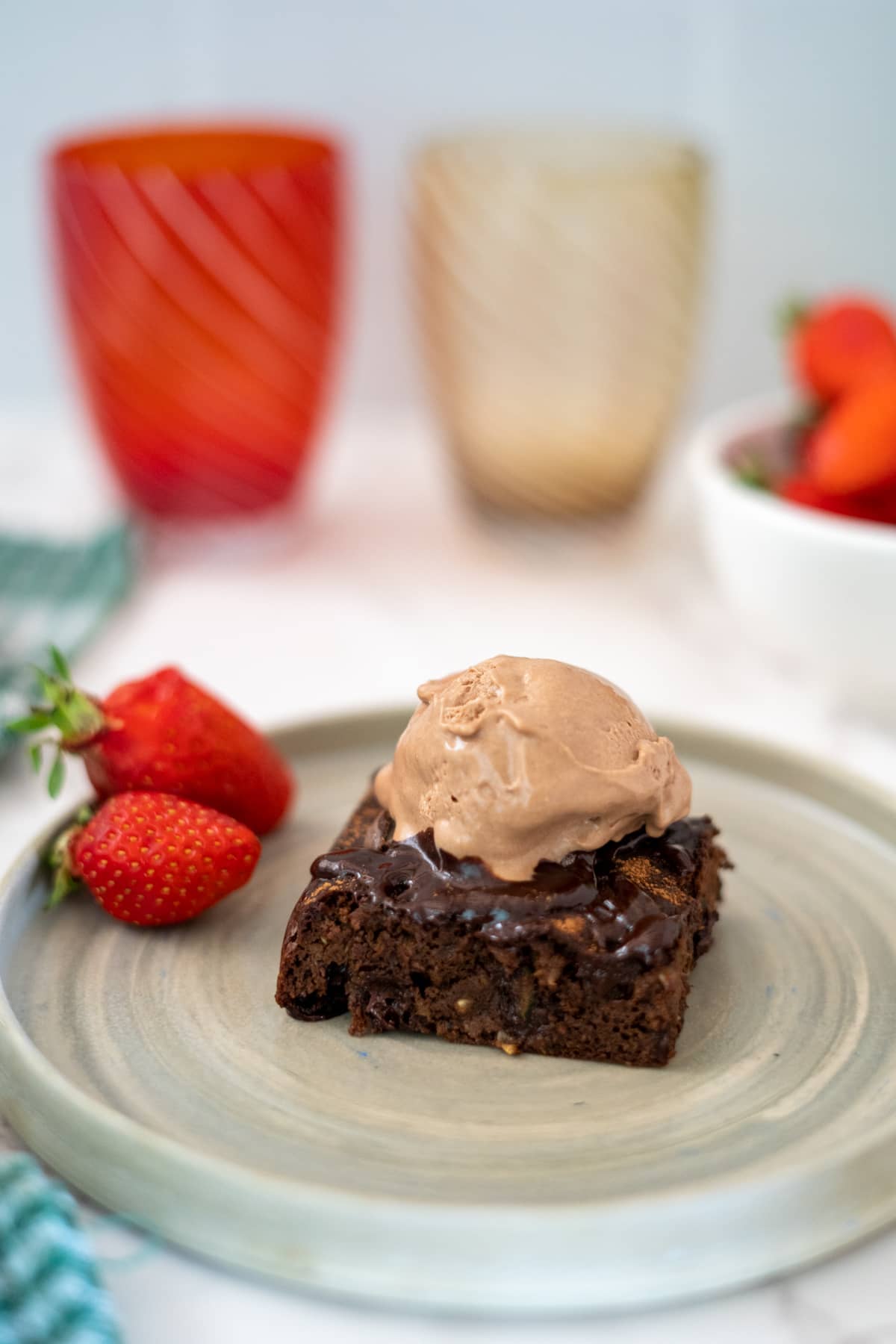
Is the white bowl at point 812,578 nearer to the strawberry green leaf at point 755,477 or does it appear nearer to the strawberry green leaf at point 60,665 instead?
the strawberry green leaf at point 755,477

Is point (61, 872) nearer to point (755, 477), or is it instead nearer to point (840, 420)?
point (755, 477)

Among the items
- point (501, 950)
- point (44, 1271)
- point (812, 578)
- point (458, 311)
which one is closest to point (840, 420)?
point (812, 578)

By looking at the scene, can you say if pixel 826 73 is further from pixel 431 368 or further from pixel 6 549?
pixel 6 549

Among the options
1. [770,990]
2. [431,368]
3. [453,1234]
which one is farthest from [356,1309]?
[431,368]

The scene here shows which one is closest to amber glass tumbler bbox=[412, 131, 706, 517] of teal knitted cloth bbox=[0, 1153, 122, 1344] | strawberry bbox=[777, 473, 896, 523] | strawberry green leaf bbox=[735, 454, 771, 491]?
strawberry green leaf bbox=[735, 454, 771, 491]

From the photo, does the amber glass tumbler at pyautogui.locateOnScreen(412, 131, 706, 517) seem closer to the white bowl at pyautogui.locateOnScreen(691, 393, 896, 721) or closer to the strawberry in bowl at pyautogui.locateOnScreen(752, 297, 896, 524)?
the strawberry in bowl at pyautogui.locateOnScreen(752, 297, 896, 524)
